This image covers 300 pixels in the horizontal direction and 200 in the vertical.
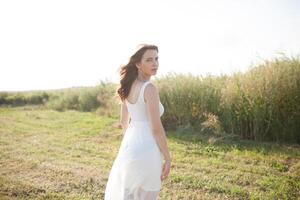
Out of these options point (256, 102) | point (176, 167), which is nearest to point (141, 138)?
point (176, 167)

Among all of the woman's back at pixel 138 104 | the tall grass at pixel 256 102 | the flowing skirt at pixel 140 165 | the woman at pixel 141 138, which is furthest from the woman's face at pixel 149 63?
the tall grass at pixel 256 102

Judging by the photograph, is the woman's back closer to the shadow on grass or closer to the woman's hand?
the woman's hand

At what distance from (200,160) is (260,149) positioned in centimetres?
186

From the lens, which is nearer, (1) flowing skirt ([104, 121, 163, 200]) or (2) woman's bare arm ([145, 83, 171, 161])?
(2) woman's bare arm ([145, 83, 171, 161])

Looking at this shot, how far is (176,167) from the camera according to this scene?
27.5ft

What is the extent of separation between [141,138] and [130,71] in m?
0.69

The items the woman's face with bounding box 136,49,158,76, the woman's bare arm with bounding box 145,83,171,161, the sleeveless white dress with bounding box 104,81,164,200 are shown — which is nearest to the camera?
the woman's bare arm with bounding box 145,83,171,161

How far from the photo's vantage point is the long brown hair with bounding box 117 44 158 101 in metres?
3.66

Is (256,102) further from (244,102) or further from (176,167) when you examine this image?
(176,167)

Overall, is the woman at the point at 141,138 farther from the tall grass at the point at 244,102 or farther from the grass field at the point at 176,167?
the tall grass at the point at 244,102

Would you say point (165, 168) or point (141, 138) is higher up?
point (141, 138)

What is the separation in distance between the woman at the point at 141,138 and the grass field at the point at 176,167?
2836 millimetres

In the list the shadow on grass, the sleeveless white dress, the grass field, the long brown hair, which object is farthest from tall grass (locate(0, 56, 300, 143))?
the sleeveless white dress

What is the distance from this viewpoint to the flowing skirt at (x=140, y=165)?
3521mm
